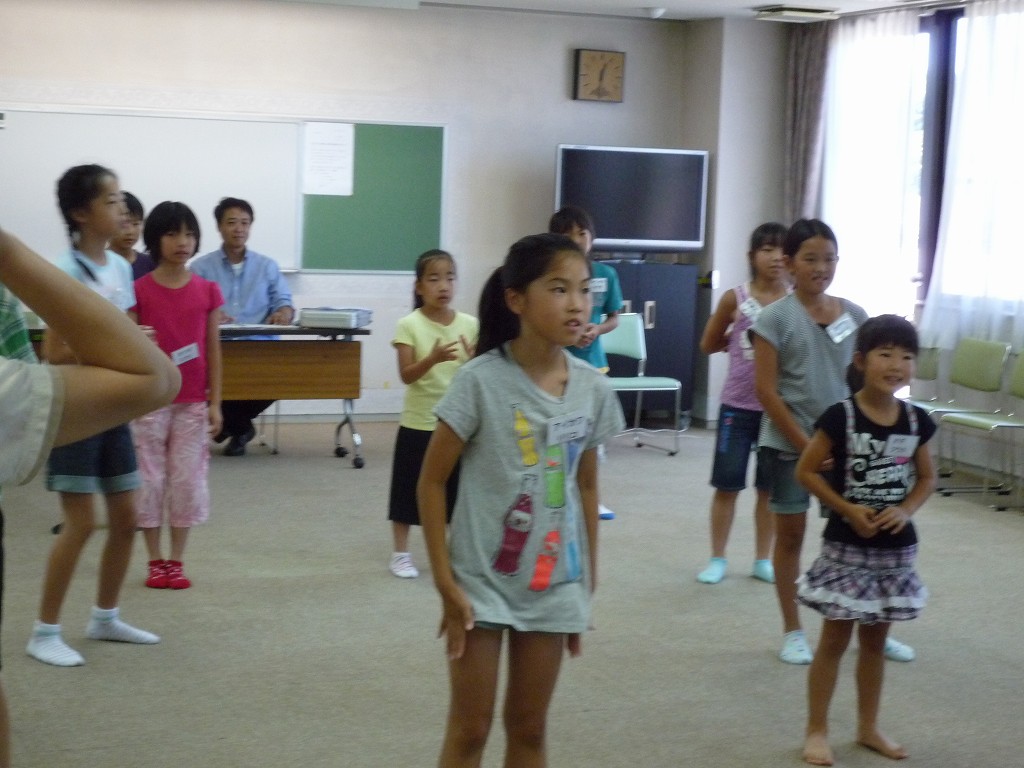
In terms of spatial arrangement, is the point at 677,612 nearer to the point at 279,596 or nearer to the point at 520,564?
the point at 279,596

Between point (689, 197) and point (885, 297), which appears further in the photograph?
point (689, 197)

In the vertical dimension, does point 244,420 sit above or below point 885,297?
below

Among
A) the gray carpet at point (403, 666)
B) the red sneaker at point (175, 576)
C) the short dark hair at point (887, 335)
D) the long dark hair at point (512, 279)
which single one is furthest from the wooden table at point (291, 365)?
the long dark hair at point (512, 279)

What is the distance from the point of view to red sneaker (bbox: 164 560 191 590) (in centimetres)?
428

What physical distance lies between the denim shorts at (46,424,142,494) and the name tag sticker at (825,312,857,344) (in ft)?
6.35

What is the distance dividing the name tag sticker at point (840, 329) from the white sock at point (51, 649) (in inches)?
A: 89.1

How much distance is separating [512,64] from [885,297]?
9.71 feet

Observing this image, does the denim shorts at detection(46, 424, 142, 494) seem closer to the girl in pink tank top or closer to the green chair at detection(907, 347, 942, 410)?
the girl in pink tank top

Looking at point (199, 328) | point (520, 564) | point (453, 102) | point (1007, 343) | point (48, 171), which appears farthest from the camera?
point (453, 102)

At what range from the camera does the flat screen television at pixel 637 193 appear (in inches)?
332

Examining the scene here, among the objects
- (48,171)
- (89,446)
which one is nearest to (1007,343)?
(89,446)

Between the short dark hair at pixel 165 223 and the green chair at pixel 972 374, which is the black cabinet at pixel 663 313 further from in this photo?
the short dark hair at pixel 165 223

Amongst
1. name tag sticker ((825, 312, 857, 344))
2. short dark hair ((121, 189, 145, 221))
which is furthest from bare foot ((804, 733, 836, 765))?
short dark hair ((121, 189, 145, 221))

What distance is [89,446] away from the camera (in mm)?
3275
